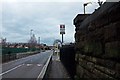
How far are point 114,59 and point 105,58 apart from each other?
0.69 metres

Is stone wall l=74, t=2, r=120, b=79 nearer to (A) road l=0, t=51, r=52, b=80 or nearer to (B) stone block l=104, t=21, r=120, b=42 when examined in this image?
(B) stone block l=104, t=21, r=120, b=42

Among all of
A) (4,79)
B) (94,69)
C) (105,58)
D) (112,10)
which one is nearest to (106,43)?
(105,58)

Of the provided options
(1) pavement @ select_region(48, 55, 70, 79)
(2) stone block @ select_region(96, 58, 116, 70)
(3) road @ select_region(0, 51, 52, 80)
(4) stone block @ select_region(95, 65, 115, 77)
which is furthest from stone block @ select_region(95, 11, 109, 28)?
(3) road @ select_region(0, 51, 52, 80)

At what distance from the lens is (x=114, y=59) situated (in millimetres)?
4961

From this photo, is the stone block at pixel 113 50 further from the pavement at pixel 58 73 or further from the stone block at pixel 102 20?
the pavement at pixel 58 73

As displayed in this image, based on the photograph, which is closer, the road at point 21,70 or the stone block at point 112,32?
the stone block at point 112,32

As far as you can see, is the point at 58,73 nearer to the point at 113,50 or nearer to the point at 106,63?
the point at 106,63

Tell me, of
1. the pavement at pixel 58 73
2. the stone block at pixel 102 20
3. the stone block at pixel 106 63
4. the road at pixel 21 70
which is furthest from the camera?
the road at pixel 21 70

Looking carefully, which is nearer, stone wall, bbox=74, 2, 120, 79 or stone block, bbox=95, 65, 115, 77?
stone wall, bbox=74, 2, 120, 79

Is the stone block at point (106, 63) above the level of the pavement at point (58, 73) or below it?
above

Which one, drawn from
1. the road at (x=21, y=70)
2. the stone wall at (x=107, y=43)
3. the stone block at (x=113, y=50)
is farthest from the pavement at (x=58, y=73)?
the stone block at (x=113, y=50)

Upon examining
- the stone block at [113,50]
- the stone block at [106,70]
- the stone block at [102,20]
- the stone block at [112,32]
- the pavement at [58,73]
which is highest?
the stone block at [102,20]

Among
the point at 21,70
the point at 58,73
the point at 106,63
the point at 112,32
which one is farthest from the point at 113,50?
the point at 21,70

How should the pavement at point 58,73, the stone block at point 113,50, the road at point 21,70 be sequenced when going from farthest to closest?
1. the road at point 21,70
2. the pavement at point 58,73
3. the stone block at point 113,50
